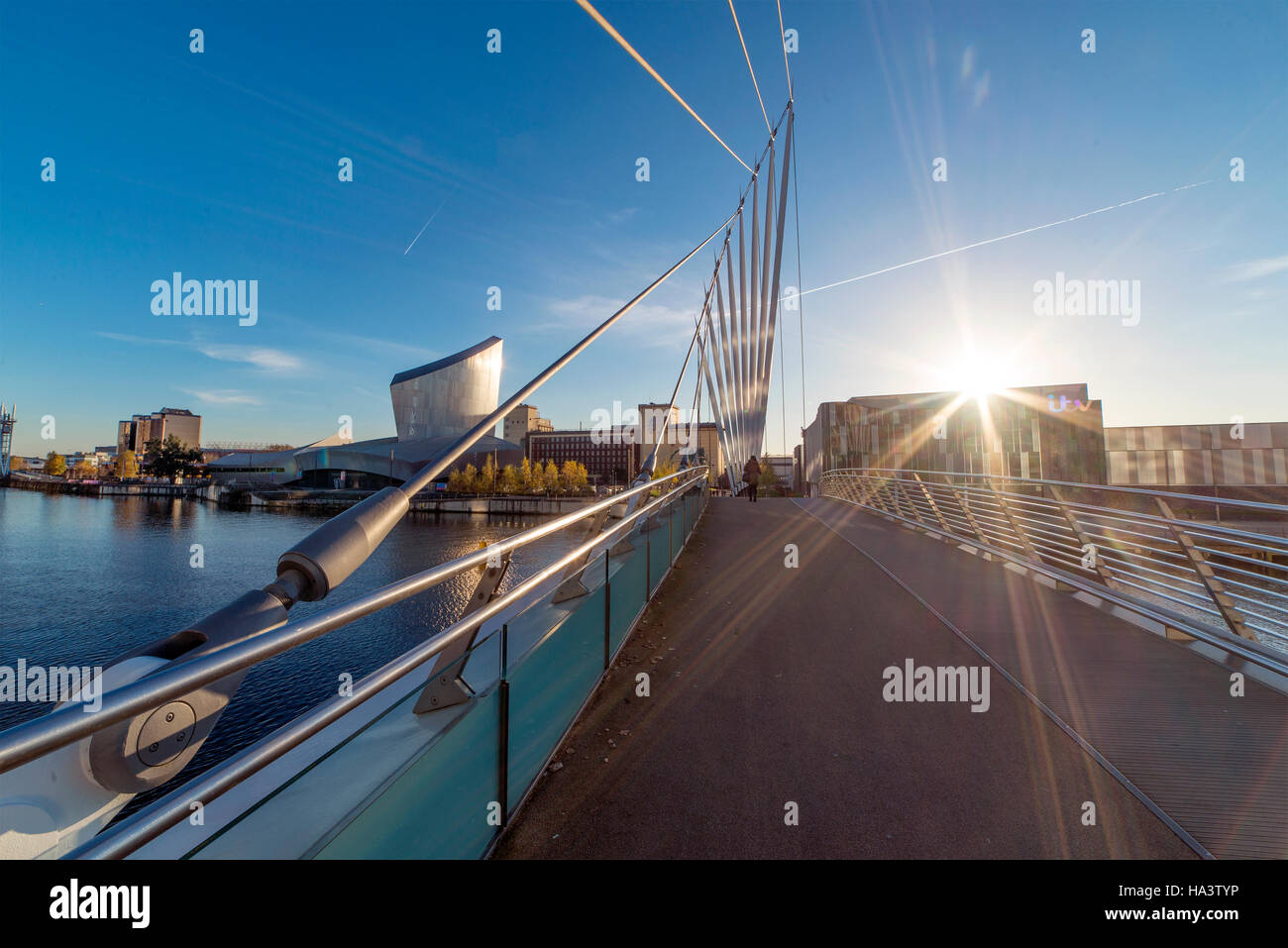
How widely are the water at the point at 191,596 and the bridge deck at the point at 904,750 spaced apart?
290cm

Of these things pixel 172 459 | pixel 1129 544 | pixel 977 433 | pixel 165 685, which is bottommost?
pixel 1129 544

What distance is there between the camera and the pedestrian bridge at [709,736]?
1.34m

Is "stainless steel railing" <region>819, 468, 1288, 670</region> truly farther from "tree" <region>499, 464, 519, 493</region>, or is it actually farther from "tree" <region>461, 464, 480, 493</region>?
"tree" <region>461, 464, 480, 493</region>

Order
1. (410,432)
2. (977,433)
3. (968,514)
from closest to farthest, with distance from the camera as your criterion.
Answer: (968,514)
(977,433)
(410,432)

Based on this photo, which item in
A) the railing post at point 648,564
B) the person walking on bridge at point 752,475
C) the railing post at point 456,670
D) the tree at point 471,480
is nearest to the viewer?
the railing post at point 456,670

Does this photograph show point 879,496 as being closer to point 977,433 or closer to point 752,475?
point 752,475

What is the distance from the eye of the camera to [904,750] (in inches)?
120

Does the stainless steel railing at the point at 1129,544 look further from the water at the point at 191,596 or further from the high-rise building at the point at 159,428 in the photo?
the high-rise building at the point at 159,428

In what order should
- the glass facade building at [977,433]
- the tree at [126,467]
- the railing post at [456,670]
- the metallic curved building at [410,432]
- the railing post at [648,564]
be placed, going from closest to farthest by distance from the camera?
the railing post at [456,670], the railing post at [648,564], the glass facade building at [977,433], the metallic curved building at [410,432], the tree at [126,467]

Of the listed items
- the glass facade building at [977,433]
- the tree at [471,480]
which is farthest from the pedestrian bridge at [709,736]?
the tree at [471,480]

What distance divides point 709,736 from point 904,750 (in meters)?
1.05

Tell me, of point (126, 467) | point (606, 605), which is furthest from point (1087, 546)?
point (126, 467)
